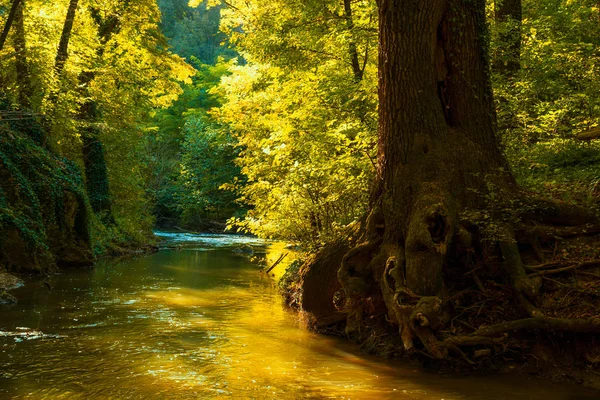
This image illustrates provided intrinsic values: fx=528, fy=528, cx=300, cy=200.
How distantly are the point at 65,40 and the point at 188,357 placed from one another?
15.0 m

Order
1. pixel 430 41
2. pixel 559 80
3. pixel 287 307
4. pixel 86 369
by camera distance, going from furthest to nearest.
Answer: pixel 287 307
pixel 559 80
pixel 430 41
pixel 86 369

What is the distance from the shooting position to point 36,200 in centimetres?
1395

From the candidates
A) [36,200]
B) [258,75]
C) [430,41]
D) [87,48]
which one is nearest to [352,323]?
[430,41]

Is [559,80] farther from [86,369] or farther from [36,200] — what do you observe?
[36,200]

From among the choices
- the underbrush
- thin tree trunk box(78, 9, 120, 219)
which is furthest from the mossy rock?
the underbrush

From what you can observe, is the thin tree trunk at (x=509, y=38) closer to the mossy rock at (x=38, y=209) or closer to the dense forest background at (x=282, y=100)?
the dense forest background at (x=282, y=100)

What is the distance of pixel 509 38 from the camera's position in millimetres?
9250

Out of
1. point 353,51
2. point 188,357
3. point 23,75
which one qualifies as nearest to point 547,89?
point 353,51

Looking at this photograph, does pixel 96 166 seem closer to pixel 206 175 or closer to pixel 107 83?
pixel 107 83


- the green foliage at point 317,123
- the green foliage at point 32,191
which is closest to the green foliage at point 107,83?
the green foliage at point 32,191

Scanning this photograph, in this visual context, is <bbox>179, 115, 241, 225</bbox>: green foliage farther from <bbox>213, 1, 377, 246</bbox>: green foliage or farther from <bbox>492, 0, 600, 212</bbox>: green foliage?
<bbox>492, 0, 600, 212</bbox>: green foliage

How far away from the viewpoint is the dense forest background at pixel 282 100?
8484 mm

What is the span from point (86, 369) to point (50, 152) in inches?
502

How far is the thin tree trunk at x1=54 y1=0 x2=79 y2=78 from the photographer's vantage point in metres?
17.2
